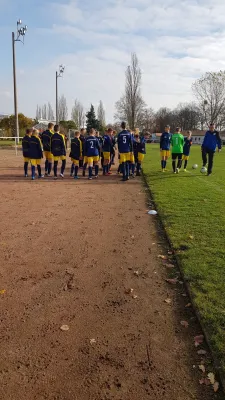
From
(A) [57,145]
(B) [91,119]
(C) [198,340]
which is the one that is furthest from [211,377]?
(B) [91,119]

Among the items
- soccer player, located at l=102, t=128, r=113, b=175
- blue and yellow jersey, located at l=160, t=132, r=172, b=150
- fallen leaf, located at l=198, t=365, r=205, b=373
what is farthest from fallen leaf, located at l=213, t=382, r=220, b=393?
soccer player, located at l=102, t=128, r=113, b=175

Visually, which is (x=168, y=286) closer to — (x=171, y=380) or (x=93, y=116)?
(x=171, y=380)

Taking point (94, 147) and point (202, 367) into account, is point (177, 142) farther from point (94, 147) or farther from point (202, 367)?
point (202, 367)

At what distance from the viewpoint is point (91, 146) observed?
1309cm

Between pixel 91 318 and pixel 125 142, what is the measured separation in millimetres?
10019

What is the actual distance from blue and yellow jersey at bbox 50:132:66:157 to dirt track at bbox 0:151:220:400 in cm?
686

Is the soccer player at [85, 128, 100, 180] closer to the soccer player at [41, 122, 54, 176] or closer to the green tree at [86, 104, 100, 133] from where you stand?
the soccer player at [41, 122, 54, 176]

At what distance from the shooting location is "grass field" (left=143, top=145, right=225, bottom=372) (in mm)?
3523

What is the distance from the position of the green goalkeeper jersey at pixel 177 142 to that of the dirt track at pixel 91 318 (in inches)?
313

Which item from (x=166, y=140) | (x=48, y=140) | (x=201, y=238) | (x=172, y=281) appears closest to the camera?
(x=172, y=281)

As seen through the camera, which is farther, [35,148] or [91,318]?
[35,148]

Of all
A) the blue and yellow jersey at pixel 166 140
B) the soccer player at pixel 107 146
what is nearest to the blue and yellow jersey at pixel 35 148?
the soccer player at pixel 107 146

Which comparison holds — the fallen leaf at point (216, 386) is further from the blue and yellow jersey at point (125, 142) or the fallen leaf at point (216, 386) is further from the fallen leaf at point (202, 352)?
the blue and yellow jersey at point (125, 142)

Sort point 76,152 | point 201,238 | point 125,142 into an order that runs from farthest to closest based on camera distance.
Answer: point 76,152 < point 125,142 < point 201,238
